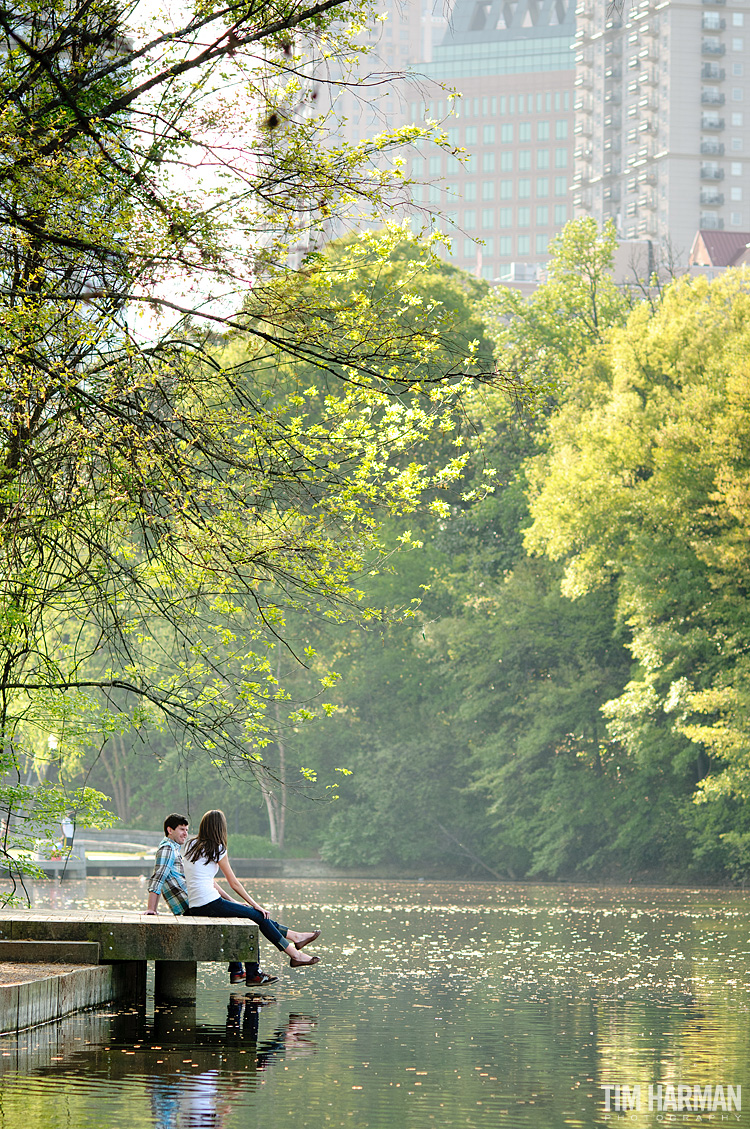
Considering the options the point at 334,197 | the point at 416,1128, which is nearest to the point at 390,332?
the point at 334,197

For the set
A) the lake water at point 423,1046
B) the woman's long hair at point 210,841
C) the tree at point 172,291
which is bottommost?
the lake water at point 423,1046

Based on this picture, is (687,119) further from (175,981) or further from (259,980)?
(175,981)

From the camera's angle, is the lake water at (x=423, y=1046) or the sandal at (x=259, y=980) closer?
the lake water at (x=423, y=1046)

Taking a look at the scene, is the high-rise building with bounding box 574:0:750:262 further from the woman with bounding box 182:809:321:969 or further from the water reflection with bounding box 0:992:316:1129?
the water reflection with bounding box 0:992:316:1129

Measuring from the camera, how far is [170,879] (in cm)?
1638

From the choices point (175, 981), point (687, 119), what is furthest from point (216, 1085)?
point (687, 119)

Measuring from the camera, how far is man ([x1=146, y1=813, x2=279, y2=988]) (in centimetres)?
1616

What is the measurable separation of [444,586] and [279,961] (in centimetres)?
3322

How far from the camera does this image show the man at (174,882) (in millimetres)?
16156

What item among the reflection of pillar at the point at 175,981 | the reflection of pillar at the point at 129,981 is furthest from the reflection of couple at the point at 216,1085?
the reflection of pillar at the point at 129,981

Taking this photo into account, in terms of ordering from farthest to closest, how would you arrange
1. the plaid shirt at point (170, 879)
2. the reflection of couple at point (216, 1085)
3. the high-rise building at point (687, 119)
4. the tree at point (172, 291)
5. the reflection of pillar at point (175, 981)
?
the high-rise building at point (687, 119) < the plaid shirt at point (170, 879) < the reflection of pillar at point (175, 981) < the tree at point (172, 291) < the reflection of couple at point (216, 1085)

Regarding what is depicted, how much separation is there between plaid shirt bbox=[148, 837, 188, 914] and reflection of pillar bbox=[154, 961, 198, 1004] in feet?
3.29

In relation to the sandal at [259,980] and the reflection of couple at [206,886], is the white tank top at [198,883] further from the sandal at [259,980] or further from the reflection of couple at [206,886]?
the sandal at [259,980]

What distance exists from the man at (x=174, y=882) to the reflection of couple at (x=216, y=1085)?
1.58 meters
